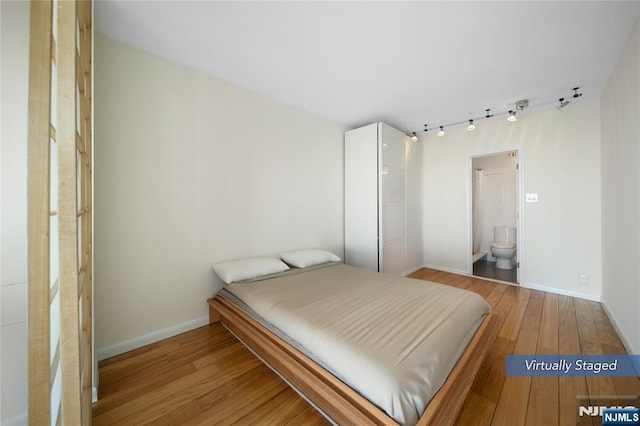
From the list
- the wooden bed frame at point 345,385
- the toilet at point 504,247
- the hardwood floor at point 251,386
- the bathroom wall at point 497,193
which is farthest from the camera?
the bathroom wall at point 497,193

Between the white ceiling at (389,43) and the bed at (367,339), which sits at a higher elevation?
the white ceiling at (389,43)

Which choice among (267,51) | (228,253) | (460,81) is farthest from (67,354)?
(460,81)

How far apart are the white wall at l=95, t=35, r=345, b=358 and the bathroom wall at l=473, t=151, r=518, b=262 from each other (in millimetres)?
4542

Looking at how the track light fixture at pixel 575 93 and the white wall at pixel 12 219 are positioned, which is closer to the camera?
the white wall at pixel 12 219

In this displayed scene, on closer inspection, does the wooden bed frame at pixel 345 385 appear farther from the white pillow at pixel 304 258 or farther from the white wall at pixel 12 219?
the white wall at pixel 12 219

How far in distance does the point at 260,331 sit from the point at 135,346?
1.16 m

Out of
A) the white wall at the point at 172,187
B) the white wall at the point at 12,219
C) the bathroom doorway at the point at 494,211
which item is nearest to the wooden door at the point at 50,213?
the white wall at the point at 12,219

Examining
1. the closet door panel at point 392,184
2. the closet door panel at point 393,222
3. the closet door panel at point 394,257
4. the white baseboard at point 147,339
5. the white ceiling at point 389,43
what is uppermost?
the white ceiling at point 389,43

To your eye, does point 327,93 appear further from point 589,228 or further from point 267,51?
point 589,228

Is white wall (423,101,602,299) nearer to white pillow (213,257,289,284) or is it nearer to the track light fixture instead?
the track light fixture

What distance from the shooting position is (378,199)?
3.48 metres

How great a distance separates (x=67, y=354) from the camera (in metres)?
0.71

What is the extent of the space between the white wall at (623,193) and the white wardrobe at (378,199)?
7.43 feet

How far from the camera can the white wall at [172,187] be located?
1.86m
